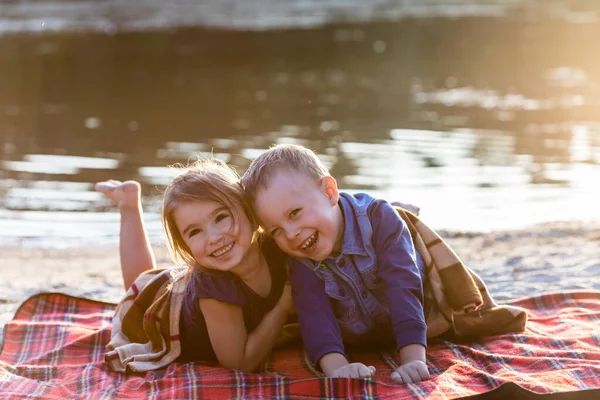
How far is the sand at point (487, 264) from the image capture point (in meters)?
5.20

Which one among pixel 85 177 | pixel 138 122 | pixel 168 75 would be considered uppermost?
pixel 168 75

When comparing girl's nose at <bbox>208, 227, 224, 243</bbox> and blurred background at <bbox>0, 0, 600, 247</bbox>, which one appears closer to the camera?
girl's nose at <bbox>208, 227, 224, 243</bbox>

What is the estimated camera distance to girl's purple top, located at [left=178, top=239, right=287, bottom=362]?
3455 mm

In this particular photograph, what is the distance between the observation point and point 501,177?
8.57m

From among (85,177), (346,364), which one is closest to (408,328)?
(346,364)

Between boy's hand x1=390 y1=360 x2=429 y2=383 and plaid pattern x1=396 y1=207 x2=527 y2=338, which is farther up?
plaid pattern x1=396 y1=207 x2=527 y2=338

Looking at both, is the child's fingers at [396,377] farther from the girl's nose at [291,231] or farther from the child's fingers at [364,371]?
the girl's nose at [291,231]

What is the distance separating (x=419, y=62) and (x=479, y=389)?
15.5 metres

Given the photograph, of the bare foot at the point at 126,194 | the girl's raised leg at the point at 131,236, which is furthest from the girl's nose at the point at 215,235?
the bare foot at the point at 126,194

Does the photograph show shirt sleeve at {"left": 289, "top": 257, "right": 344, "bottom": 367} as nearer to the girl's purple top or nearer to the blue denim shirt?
the blue denim shirt

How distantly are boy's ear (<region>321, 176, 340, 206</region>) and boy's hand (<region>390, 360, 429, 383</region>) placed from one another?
701mm

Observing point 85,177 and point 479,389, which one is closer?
point 479,389

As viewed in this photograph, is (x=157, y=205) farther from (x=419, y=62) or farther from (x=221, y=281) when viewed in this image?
(x=419, y=62)

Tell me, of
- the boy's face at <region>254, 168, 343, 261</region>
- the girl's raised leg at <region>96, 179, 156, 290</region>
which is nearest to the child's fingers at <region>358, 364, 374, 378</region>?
the boy's face at <region>254, 168, 343, 261</region>
